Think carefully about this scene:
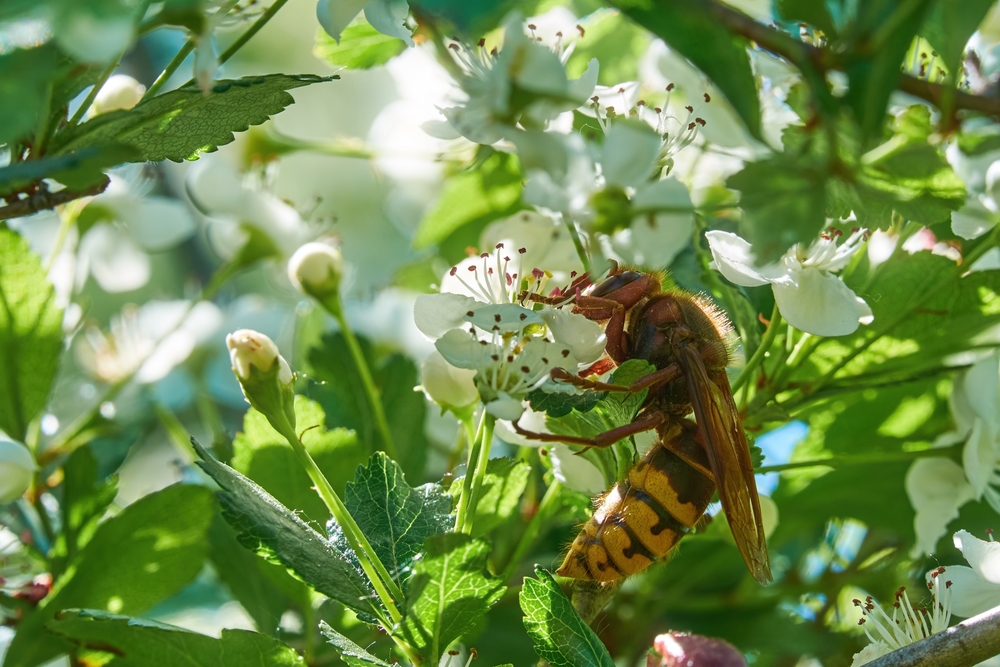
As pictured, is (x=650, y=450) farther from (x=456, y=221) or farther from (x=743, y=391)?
(x=456, y=221)

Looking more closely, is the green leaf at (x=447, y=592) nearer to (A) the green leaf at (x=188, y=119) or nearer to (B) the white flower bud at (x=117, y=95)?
(A) the green leaf at (x=188, y=119)

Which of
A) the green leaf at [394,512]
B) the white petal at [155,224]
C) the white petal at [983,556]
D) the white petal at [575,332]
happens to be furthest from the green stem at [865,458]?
the white petal at [155,224]

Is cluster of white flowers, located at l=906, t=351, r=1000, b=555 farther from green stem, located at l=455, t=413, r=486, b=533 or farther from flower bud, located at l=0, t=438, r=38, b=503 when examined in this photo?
flower bud, located at l=0, t=438, r=38, b=503

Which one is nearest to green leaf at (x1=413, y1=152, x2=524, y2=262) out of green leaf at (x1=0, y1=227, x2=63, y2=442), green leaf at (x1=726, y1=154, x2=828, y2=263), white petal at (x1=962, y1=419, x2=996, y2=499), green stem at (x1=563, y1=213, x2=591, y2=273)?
green stem at (x1=563, y1=213, x2=591, y2=273)

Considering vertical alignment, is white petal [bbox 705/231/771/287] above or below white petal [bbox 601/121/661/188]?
below

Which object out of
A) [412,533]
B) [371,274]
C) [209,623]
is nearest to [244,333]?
[412,533]

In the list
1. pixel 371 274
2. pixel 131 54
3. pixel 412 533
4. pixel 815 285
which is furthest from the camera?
pixel 131 54
